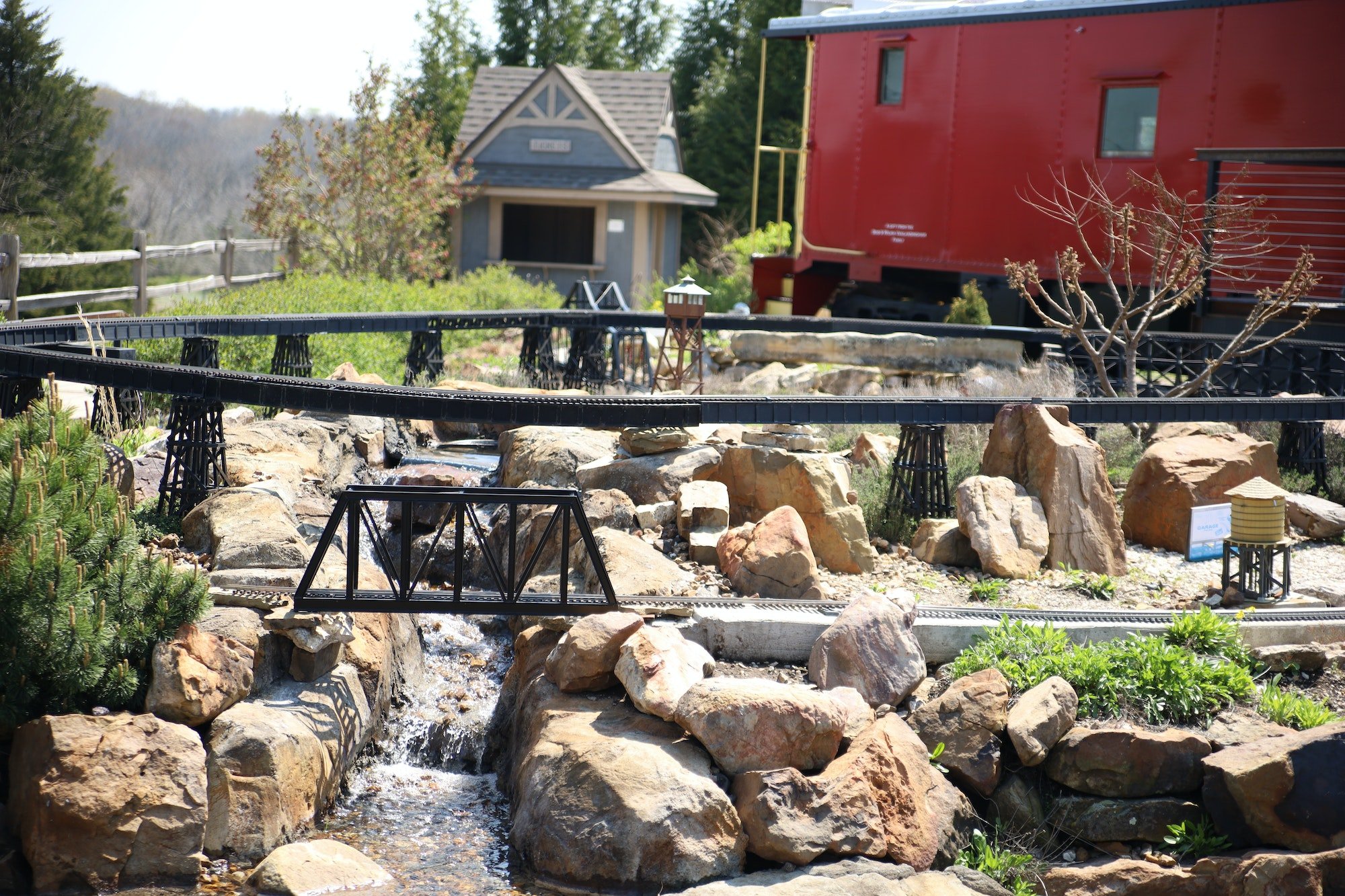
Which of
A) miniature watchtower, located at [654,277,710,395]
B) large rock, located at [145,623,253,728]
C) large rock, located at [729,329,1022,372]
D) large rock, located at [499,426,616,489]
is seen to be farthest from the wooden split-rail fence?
large rock, located at [145,623,253,728]

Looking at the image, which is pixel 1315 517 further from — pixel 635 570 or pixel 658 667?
pixel 658 667

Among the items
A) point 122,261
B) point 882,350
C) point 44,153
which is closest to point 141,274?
point 122,261

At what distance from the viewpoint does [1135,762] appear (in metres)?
5.89

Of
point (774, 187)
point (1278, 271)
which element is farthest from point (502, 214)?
point (1278, 271)

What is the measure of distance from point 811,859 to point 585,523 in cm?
202

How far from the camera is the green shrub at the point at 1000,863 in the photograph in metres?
5.66

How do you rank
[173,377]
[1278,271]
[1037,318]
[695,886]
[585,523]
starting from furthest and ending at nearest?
[1037,318]
[1278,271]
[173,377]
[585,523]
[695,886]

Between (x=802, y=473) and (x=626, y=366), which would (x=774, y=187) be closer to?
(x=626, y=366)

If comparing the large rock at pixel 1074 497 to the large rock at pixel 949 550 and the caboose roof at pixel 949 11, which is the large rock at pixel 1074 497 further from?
the caboose roof at pixel 949 11

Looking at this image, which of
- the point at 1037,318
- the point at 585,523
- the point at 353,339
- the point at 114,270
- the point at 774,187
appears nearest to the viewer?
the point at 585,523

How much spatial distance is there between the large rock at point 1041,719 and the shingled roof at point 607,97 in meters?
22.9

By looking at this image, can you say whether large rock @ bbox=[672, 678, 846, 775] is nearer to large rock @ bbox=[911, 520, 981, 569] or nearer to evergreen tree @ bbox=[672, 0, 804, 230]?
large rock @ bbox=[911, 520, 981, 569]

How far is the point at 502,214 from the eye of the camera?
28047 mm

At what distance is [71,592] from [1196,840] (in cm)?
541
